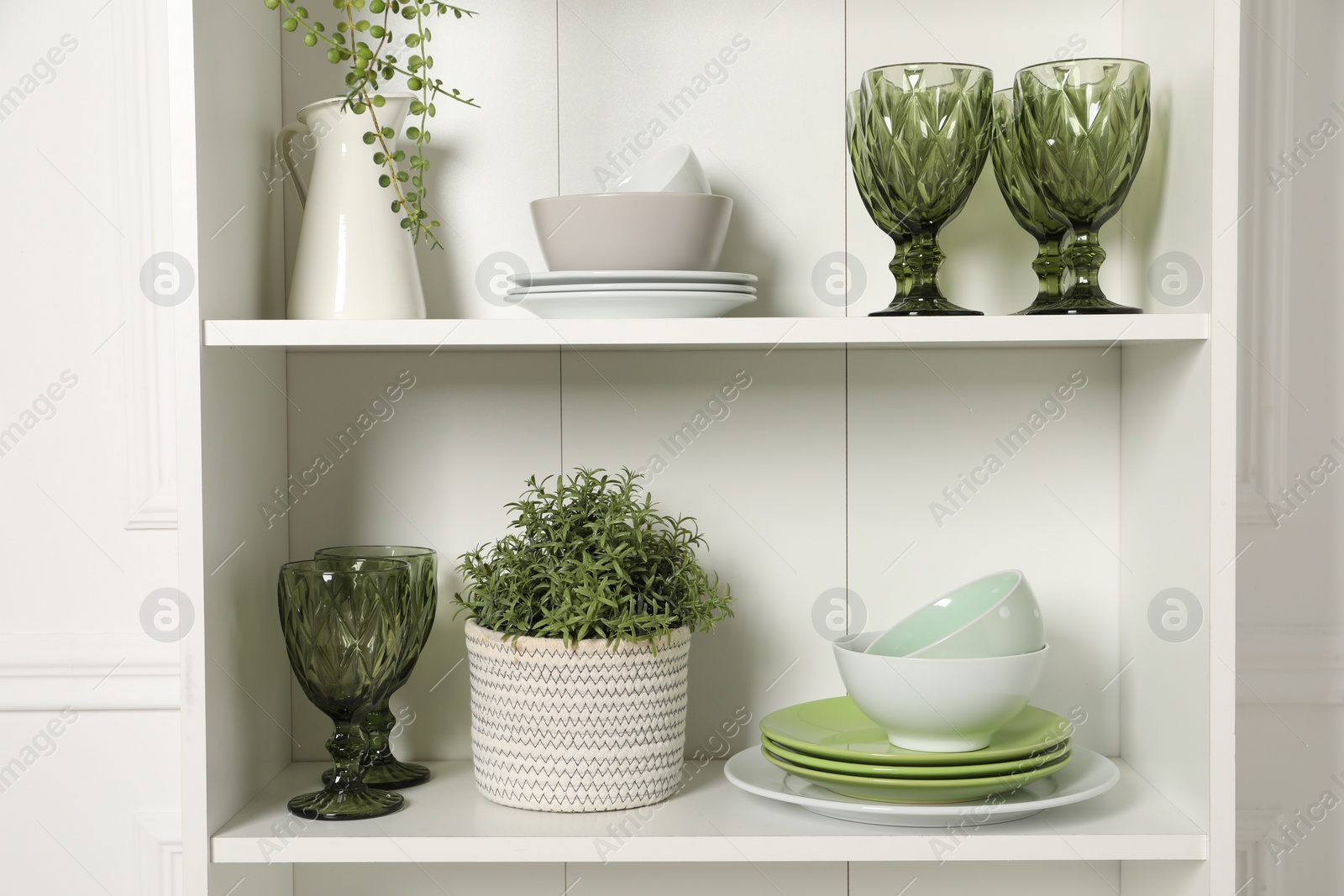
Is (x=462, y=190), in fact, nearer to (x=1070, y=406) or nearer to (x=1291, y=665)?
(x=1070, y=406)

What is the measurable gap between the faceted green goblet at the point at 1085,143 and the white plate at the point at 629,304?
0.86 feet

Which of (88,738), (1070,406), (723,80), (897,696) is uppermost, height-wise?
(723,80)

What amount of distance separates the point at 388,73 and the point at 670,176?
0.79 ft

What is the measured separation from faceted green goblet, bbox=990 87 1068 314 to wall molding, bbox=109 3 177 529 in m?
0.80

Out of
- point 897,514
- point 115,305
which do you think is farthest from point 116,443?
point 897,514

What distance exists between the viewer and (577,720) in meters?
0.79

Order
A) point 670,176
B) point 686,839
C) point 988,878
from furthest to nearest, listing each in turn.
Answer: point 988,878
point 670,176
point 686,839

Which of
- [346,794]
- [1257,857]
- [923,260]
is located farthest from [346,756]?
[1257,857]

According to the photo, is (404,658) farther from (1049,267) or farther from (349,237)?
(1049,267)

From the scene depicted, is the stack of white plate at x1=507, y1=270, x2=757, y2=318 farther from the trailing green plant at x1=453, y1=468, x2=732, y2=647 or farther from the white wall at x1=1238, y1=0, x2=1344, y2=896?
the white wall at x1=1238, y1=0, x2=1344, y2=896

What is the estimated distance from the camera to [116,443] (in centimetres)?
106

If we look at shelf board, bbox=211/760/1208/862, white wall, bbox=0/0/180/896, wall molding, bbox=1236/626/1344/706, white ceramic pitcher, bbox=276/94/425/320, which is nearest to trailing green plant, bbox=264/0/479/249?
white ceramic pitcher, bbox=276/94/425/320

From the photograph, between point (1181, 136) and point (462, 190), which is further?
point (462, 190)

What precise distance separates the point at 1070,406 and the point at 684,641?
1.41 feet
